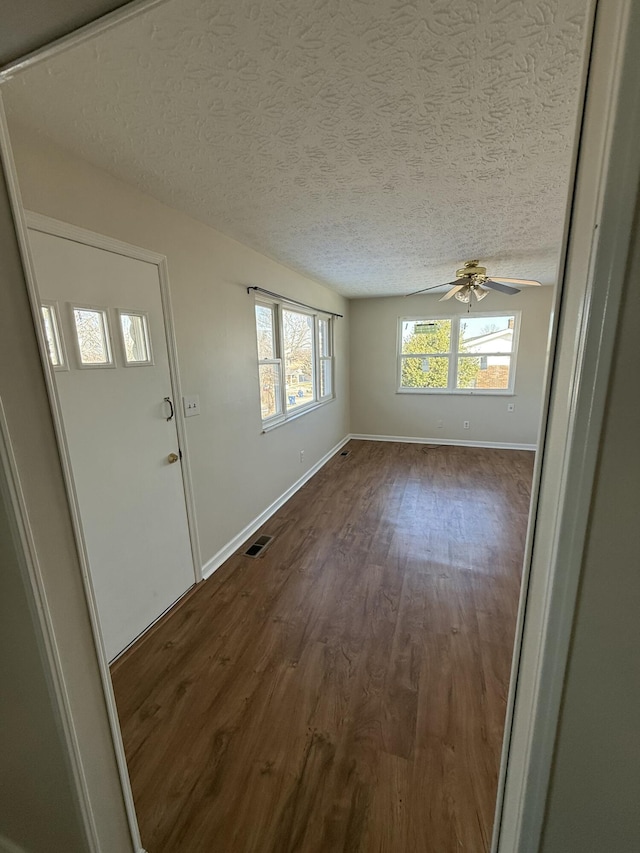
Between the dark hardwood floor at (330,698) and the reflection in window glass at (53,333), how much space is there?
5.12 feet

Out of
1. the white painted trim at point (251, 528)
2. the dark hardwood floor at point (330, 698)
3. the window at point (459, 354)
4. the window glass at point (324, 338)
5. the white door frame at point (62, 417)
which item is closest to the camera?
the white door frame at point (62, 417)

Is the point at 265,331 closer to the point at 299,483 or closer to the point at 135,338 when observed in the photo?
the point at 135,338

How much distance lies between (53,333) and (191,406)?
86 centimetres

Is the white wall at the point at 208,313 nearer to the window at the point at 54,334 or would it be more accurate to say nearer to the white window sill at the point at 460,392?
the window at the point at 54,334

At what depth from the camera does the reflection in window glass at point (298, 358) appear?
366 cm

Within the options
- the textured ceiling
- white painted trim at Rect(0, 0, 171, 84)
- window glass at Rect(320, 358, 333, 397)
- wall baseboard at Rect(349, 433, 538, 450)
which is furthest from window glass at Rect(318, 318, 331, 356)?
white painted trim at Rect(0, 0, 171, 84)

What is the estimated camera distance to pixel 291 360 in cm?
379

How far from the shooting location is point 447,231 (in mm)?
2459

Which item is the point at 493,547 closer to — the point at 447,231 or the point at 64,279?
the point at 447,231

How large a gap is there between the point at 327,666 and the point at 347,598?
50cm

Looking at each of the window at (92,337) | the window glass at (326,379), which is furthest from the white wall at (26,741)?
the window glass at (326,379)

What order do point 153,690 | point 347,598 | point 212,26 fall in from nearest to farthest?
1. point 212,26
2. point 153,690
3. point 347,598

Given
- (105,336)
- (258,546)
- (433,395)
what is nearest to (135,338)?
(105,336)

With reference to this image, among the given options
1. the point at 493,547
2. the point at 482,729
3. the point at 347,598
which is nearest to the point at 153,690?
the point at 347,598
